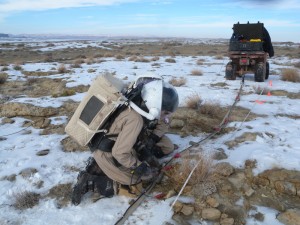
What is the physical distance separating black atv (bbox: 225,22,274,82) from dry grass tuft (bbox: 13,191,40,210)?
939cm

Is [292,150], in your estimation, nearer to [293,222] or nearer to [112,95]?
[293,222]

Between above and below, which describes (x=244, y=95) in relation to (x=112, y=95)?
below

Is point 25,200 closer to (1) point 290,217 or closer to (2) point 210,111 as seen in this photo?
(1) point 290,217

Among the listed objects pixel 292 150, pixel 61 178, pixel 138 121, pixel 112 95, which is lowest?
pixel 61 178

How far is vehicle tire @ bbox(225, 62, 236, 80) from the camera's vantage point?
38.7ft

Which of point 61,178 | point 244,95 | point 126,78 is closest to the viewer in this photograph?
point 61,178

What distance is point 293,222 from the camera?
3318 mm

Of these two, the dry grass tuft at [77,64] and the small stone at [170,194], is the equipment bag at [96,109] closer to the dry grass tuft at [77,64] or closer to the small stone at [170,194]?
the small stone at [170,194]

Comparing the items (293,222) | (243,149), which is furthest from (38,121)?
(293,222)

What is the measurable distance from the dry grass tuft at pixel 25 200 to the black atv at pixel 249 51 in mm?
9395

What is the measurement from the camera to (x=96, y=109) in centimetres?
369

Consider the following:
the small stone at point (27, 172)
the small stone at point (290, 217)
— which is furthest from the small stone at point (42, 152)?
the small stone at point (290, 217)

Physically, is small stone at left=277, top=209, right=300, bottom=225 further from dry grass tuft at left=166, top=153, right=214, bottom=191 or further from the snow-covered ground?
dry grass tuft at left=166, top=153, right=214, bottom=191

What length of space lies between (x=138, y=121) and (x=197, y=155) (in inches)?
57.6
